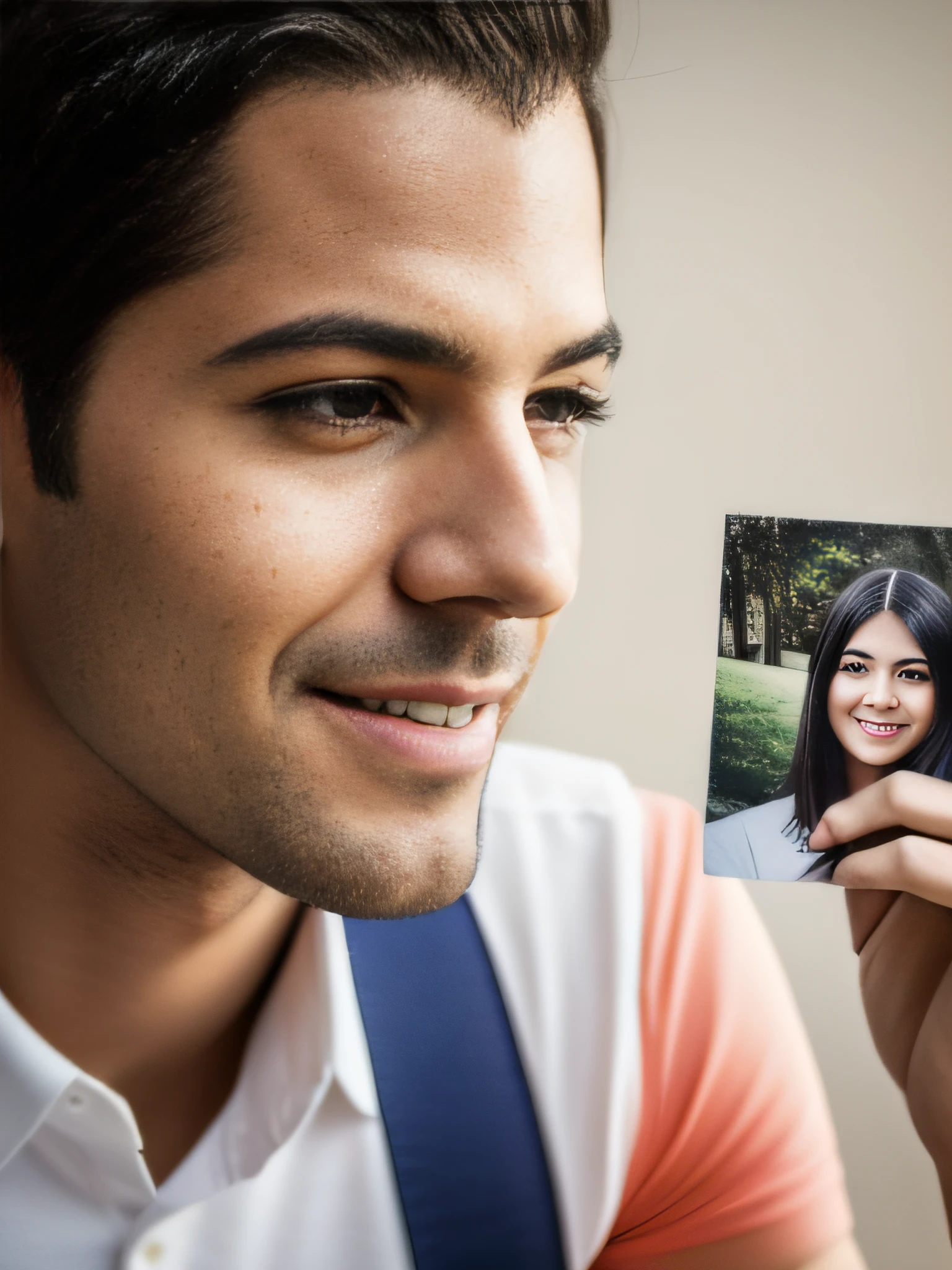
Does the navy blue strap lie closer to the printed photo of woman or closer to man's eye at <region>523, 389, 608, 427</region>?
the printed photo of woman

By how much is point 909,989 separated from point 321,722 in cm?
60

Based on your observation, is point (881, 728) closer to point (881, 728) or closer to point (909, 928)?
point (881, 728)

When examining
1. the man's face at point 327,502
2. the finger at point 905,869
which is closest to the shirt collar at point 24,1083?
the man's face at point 327,502

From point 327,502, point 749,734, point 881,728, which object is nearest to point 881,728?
point 881,728

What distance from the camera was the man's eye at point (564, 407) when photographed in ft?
2.74

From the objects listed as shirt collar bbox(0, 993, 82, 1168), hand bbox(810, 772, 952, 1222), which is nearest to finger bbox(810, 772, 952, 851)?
hand bbox(810, 772, 952, 1222)

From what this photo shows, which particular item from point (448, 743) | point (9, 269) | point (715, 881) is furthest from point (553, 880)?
point (9, 269)

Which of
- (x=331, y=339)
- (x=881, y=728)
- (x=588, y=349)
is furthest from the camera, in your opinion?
(x=881, y=728)

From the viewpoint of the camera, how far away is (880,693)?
0.94 metres

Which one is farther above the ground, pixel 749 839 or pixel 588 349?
pixel 588 349

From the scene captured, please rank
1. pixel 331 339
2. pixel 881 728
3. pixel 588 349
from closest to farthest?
1. pixel 331 339
2. pixel 588 349
3. pixel 881 728

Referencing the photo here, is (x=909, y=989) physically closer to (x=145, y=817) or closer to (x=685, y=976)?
(x=685, y=976)

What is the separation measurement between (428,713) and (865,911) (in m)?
0.46

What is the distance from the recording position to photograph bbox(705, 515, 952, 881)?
3.06 ft
